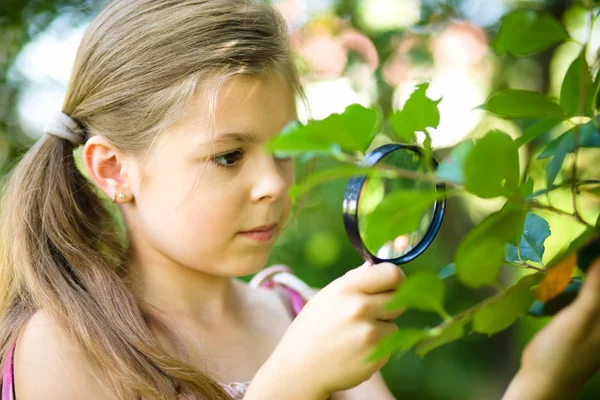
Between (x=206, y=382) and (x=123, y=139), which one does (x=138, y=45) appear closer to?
(x=123, y=139)

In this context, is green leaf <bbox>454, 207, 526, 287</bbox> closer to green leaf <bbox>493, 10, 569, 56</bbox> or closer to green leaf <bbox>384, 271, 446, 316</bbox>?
green leaf <bbox>384, 271, 446, 316</bbox>

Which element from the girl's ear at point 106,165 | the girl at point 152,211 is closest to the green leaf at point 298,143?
the girl at point 152,211

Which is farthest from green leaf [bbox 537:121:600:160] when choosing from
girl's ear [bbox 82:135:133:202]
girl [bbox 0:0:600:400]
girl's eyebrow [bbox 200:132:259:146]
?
girl's ear [bbox 82:135:133:202]

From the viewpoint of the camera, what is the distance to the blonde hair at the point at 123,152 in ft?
4.17

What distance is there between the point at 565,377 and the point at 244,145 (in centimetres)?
78

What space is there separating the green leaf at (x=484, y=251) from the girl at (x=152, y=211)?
0.60 meters

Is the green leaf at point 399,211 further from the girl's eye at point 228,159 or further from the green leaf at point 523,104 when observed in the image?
the girl's eye at point 228,159

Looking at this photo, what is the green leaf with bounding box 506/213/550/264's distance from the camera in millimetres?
783

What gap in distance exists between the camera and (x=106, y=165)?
1456 millimetres

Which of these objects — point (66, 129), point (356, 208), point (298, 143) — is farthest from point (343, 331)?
point (66, 129)

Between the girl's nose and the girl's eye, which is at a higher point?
the girl's eye

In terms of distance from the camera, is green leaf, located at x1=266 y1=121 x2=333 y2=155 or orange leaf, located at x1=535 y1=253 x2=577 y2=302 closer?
green leaf, located at x1=266 y1=121 x2=333 y2=155

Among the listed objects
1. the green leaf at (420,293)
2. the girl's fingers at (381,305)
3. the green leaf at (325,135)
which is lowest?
the girl's fingers at (381,305)

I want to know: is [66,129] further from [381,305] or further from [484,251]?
[484,251]
